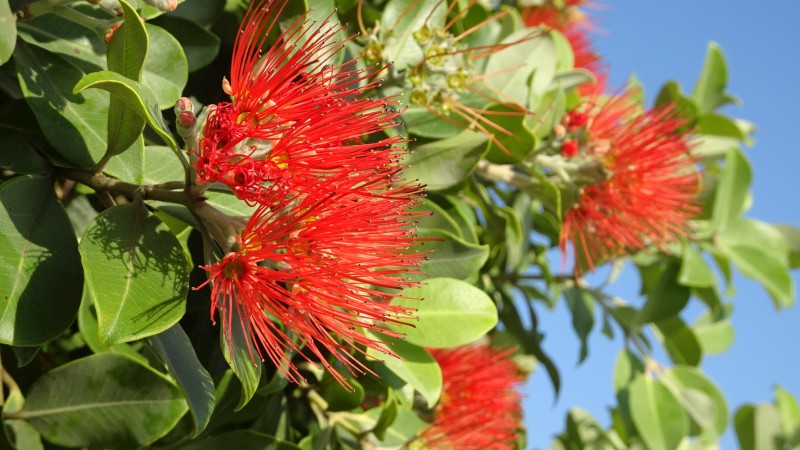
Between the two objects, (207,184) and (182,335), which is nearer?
(207,184)

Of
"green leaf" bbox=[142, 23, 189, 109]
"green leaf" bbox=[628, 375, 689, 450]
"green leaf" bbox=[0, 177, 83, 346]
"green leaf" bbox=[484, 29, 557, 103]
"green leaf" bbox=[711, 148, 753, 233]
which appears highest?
"green leaf" bbox=[484, 29, 557, 103]

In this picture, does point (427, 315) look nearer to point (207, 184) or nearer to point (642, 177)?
point (207, 184)

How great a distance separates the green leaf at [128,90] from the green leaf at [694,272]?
1747mm

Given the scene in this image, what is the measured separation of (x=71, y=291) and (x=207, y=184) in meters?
0.22

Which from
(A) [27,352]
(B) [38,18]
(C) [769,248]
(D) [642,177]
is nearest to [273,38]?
(B) [38,18]

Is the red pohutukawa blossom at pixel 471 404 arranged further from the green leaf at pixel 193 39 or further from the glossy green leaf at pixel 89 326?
the green leaf at pixel 193 39

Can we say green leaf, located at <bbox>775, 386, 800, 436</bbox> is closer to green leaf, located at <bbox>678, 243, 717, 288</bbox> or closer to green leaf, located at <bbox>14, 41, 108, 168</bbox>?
green leaf, located at <bbox>678, 243, 717, 288</bbox>

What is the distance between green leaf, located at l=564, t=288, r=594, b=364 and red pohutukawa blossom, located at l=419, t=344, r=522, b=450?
634mm

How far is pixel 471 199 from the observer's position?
6.76 feet

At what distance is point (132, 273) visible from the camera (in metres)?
1.07

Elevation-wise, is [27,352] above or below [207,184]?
below

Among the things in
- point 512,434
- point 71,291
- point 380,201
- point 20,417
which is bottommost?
point 512,434

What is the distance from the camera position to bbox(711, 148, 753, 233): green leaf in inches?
101

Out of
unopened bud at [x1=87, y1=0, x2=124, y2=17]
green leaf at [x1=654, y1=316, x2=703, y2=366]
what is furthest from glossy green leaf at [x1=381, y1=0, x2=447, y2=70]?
green leaf at [x1=654, y1=316, x2=703, y2=366]
